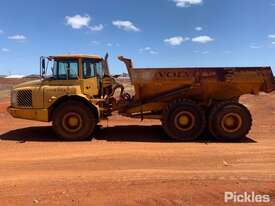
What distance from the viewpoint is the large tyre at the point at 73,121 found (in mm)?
13750

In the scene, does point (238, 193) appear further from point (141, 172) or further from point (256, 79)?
point (256, 79)

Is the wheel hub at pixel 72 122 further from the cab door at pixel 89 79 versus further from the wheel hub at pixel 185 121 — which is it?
the wheel hub at pixel 185 121


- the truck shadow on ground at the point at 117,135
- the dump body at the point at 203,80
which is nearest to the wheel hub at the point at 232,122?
the truck shadow on ground at the point at 117,135

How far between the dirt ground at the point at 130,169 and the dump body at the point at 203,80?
1.52m

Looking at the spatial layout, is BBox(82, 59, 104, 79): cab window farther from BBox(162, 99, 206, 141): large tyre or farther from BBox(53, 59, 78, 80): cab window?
BBox(162, 99, 206, 141): large tyre

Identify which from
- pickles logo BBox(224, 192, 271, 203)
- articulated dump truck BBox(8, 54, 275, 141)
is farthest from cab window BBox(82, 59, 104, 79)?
pickles logo BBox(224, 192, 271, 203)

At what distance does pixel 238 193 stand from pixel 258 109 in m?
14.3

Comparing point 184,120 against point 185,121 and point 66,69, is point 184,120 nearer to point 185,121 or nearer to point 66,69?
point 185,121

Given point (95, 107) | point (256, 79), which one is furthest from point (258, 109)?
point (95, 107)

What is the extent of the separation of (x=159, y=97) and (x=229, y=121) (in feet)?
7.37

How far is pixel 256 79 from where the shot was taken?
A: 1361cm

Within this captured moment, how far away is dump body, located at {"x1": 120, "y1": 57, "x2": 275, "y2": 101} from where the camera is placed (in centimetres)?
1362

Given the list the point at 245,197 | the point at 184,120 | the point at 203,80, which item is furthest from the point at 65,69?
the point at 245,197

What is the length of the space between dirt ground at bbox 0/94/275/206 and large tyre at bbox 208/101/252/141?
0.34 metres
